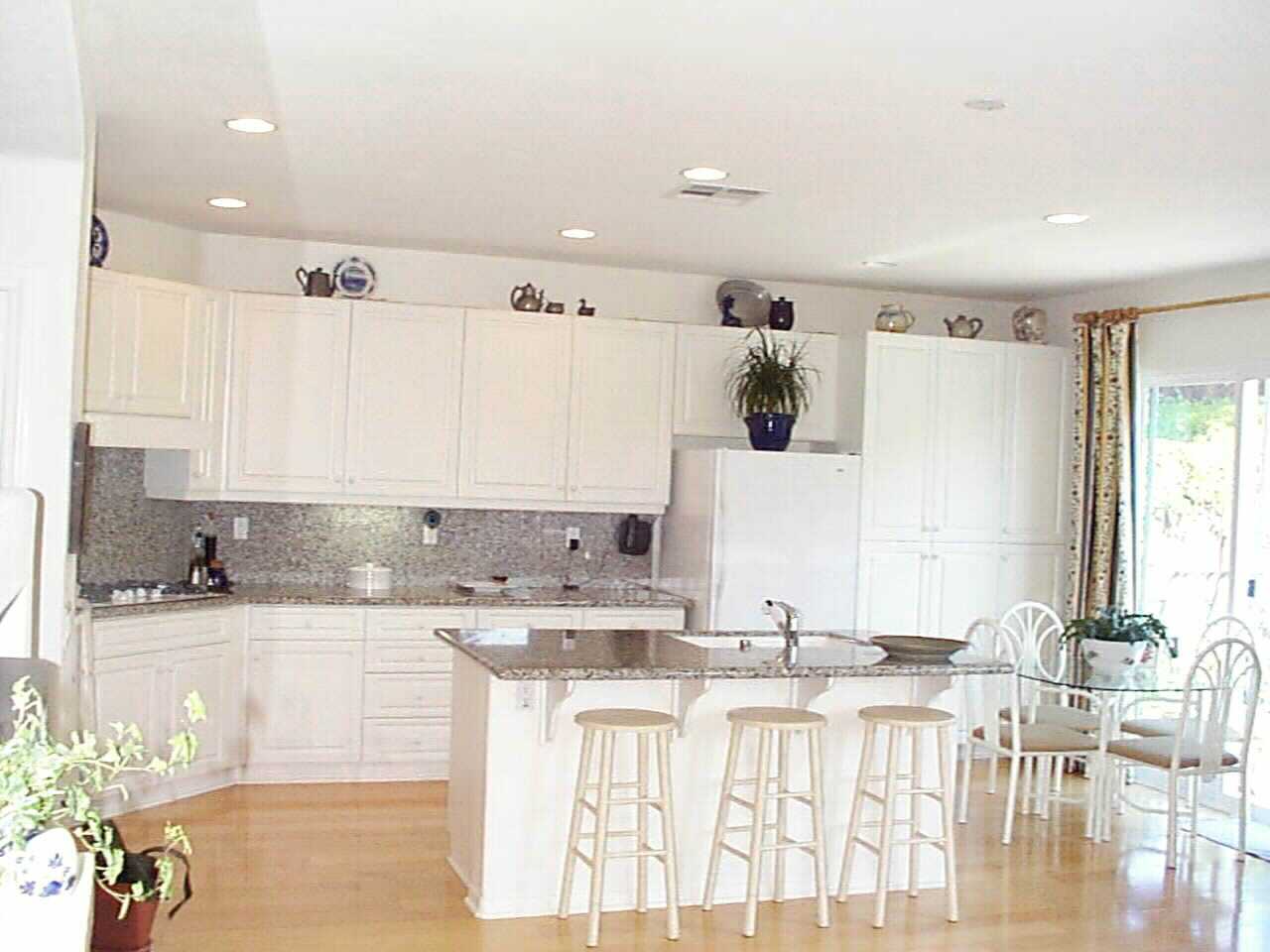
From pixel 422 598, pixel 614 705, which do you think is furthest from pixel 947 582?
pixel 614 705

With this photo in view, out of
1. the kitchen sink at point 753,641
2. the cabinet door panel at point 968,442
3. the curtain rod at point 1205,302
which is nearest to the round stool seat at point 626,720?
the kitchen sink at point 753,641

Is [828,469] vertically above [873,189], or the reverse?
[873,189]

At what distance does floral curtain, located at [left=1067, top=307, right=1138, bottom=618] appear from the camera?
705 cm

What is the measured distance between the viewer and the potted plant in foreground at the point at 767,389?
6895mm

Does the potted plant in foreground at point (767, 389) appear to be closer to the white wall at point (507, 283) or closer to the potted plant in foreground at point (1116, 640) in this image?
the white wall at point (507, 283)

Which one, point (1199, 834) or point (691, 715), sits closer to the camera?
point (691, 715)

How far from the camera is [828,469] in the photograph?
691cm

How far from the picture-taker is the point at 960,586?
23.9 feet

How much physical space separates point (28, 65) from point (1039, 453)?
19.3 feet

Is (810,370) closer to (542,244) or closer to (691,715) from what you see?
(542,244)

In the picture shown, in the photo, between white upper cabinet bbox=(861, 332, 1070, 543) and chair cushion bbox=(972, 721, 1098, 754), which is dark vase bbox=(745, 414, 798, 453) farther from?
A: chair cushion bbox=(972, 721, 1098, 754)

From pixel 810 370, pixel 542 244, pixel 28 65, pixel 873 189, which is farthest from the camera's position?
pixel 810 370

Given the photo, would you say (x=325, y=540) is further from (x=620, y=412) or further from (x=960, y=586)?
(x=960, y=586)

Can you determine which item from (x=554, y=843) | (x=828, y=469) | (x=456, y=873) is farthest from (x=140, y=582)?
(x=828, y=469)
